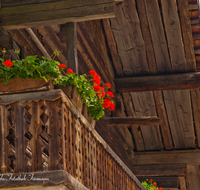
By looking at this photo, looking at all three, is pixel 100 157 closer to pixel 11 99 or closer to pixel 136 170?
pixel 11 99

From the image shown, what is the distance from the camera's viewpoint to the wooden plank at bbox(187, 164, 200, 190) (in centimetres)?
1156

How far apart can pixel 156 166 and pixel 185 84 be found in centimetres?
308

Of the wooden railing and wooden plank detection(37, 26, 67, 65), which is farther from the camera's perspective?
wooden plank detection(37, 26, 67, 65)

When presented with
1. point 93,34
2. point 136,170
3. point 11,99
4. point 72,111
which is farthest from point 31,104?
point 136,170

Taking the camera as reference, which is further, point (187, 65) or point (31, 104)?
point (187, 65)

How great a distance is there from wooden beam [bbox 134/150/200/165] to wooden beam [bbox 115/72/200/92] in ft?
8.87

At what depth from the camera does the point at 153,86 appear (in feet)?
30.8

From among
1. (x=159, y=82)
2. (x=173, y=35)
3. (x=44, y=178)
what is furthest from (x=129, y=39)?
(x=44, y=178)

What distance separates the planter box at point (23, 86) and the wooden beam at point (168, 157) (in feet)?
26.8

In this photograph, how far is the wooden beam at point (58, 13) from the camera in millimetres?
4480

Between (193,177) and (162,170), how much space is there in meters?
1.09

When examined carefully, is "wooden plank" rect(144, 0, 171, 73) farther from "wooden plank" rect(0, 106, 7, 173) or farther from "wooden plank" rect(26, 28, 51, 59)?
"wooden plank" rect(0, 106, 7, 173)

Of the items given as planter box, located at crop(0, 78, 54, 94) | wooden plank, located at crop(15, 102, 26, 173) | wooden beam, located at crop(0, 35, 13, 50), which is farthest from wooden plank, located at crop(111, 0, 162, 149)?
wooden plank, located at crop(15, 102, 26, 173)

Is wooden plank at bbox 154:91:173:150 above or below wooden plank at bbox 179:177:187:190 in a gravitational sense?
above
